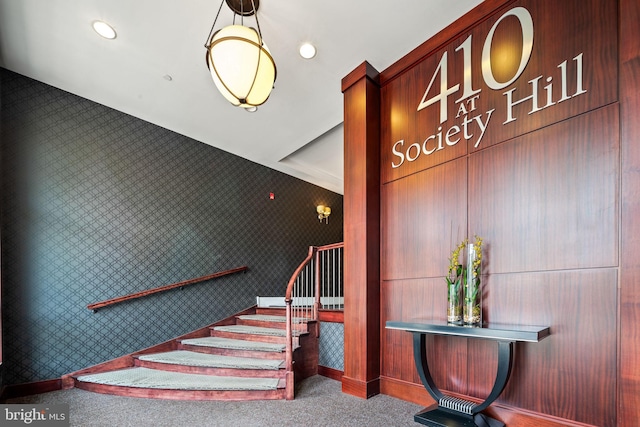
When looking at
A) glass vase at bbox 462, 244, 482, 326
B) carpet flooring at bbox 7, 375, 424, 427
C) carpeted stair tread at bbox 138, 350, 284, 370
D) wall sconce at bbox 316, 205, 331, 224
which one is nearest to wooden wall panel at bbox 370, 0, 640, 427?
glass vase at bbox 462, 244, 482, 326

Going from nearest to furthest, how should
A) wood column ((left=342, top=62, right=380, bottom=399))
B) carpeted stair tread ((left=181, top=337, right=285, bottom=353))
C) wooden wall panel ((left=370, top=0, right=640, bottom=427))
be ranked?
wooden wall panel ((left=370, top=0, right=640, bottom=427)), wood column ((left=342, top=62, right=380, bottom=399)), carpeted stair tread ((left=181, top=337, right=285, bottom=353))

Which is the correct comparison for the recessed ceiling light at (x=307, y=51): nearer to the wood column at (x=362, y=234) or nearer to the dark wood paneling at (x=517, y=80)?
the wood column at (x=362, y=234)

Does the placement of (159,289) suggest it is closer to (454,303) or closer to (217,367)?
(217,367)

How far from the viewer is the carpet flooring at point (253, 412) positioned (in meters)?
2.82

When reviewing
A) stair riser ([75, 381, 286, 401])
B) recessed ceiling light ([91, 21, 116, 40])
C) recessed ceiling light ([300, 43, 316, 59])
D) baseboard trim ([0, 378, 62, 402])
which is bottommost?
baseboard trim ([0, 378, 62, 402])

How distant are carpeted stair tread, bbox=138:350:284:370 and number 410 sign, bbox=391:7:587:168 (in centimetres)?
259

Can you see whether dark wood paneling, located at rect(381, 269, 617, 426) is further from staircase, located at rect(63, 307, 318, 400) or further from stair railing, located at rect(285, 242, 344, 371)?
staircase, located at rect(63, 307, 318, 400)

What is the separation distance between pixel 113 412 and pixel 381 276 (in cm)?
290

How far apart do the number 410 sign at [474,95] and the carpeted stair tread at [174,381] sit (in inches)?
106

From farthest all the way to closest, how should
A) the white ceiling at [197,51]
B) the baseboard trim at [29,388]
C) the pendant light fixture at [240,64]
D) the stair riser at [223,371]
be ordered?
the baseboard trim at [29,388] < the stair riser at [223,371] < the white ceiling at [197,51] < the pendant light fixture at [240,64]

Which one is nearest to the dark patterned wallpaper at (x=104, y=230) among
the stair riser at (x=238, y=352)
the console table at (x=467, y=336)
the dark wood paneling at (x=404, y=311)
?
the stair riser at (x=238, y=352)

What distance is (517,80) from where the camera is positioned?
8.61 feet

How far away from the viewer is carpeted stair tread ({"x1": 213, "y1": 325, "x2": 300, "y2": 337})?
4461mm

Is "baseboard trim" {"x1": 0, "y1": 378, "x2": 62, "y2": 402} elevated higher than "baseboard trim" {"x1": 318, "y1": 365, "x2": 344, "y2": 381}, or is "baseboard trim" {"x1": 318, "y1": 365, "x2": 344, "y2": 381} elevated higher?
"baseboard trim" {"x1": 318, "y1": 365, "x2": 344, "y2": 381}
